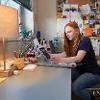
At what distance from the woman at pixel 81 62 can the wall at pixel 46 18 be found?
5.09 feet

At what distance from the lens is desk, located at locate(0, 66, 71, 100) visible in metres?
1.19

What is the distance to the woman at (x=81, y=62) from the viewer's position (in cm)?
214

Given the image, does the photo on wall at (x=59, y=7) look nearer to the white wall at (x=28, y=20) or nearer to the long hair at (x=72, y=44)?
the white wall at (x=28, y=20)

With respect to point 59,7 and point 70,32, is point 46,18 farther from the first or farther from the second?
point 70,32

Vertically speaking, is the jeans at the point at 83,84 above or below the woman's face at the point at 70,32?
below

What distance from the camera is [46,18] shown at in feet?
13.1

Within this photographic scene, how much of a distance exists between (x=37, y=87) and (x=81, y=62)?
1087 millimetres

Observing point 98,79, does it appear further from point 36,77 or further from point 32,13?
point 32,13

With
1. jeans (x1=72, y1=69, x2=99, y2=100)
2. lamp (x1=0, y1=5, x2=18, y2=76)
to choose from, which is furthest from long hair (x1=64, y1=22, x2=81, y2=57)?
lamp (x1=0, y1=5, x2=18, y2=76)

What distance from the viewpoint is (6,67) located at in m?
1.83

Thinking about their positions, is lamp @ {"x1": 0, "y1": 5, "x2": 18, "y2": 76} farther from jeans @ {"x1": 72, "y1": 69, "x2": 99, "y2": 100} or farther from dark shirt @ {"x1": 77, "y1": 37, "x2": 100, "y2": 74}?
dark shirt @ {"x1": 77, "y1": 37, "x2": 100, "y2": 74}

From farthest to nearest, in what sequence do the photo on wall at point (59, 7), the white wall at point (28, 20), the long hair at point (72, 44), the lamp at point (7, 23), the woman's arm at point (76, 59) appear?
1. the photo on wall at point (59, 7)
2. the white wall at point (28, 20)
3. the long hair at point (72, 44)
4. the woman's arm at point (76, 59)
5. the lamp at point (7, 23)

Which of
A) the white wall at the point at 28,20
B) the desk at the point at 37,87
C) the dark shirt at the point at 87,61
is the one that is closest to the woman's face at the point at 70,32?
the dark shirt at the point at 87,61

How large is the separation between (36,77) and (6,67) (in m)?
0.33
